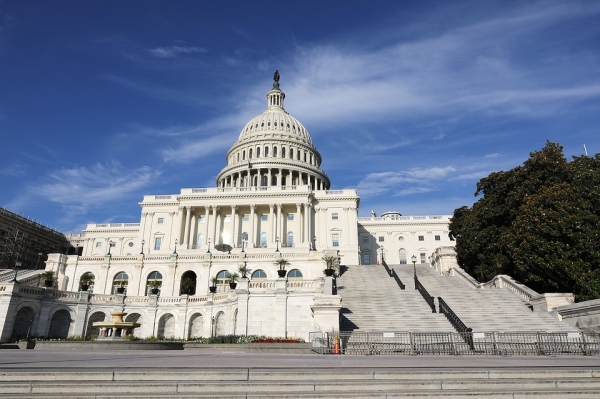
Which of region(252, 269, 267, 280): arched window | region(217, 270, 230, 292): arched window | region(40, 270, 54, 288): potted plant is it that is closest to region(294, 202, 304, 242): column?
region(252, 269, 267, 280): arched window

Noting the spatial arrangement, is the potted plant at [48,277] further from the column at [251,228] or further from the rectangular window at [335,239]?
the rectangular window at [335,239]

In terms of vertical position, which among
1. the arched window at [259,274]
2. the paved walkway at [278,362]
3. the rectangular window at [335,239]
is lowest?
the paved walkway at [278,362]

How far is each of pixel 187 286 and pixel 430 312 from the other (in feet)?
101

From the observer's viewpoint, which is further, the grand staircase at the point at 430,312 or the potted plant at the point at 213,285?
the potted plant at the point at 213,285

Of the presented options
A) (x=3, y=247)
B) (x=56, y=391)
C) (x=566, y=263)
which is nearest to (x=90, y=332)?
(x=56, y=391)

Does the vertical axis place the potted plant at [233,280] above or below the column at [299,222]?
below

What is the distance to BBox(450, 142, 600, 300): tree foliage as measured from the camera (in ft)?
90.4

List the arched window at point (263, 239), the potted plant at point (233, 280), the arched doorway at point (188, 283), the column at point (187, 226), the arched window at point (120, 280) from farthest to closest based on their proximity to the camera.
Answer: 1. the arched window at point (263, 239)
2. the column at point (187, 226)
3. the arched window at point (120, 280)
4. the arched doorway at point (188, 283)
5. the potted plant at point (233, 280)

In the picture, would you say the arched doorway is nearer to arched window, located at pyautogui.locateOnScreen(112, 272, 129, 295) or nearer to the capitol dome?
A: arched window, located at pyautogui.locateOnScreen(112, 272, 129, 295)

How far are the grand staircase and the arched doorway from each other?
19921 mm

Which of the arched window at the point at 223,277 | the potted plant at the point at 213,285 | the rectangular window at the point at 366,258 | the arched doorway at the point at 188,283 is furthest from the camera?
the rectangular window at the point at 366,258

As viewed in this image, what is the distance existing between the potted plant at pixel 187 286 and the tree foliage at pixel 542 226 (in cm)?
2997

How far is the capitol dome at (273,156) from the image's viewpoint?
329ft

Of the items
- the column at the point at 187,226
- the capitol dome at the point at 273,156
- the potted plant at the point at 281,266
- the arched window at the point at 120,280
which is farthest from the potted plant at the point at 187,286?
the capitol dome at the point at 273,156
